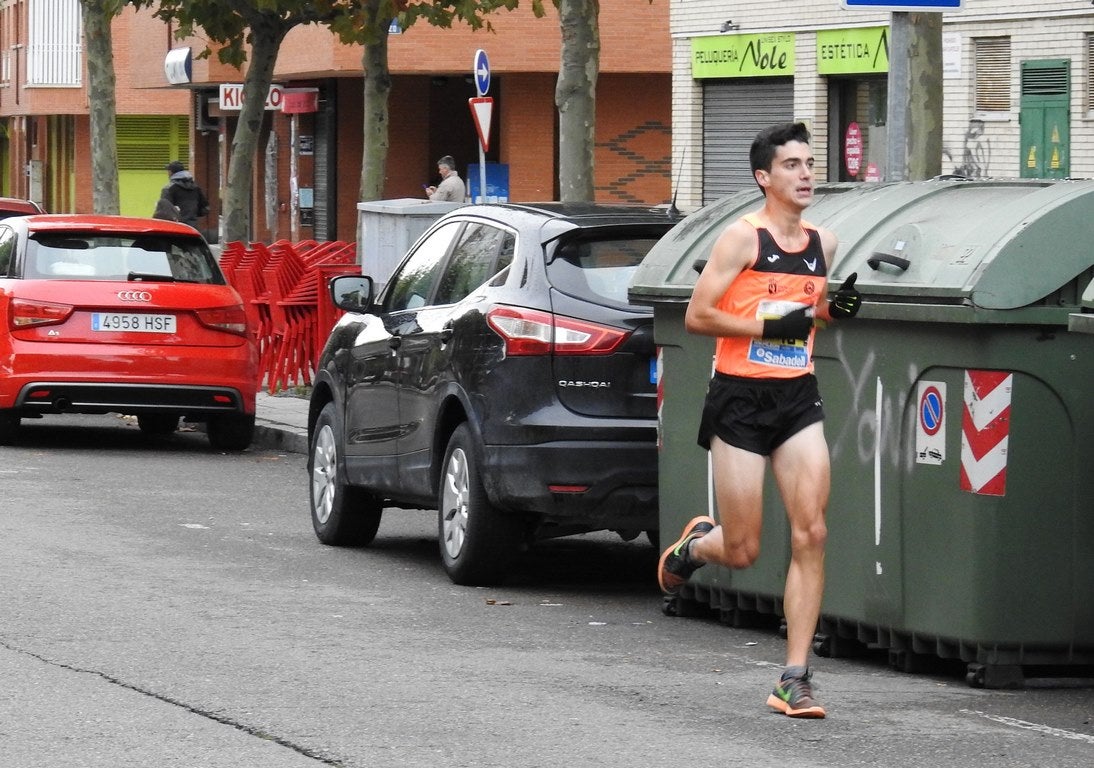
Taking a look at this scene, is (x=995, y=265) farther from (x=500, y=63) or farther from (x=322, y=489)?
(x=500, y=63)

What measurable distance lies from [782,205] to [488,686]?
1820 millimetres

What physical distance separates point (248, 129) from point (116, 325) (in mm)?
12071

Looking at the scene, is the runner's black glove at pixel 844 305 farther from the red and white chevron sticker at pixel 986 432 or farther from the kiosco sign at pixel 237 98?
the kiosco sign at pixel 237 98

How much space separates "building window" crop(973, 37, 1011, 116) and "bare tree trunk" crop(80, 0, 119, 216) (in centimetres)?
1162

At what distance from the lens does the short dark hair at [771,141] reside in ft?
25.2

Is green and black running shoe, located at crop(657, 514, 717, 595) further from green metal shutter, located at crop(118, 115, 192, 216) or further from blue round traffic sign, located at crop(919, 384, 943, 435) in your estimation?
green metal shutter, located at crop(118, 115, 192, 216)

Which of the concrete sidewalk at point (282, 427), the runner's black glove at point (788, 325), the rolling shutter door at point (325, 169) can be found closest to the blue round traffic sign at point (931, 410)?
the runner's black glove at point (788, 325)

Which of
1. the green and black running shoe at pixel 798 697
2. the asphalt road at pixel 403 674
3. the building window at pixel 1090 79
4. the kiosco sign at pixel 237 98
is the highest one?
the kiosco sign at pixel 237 98

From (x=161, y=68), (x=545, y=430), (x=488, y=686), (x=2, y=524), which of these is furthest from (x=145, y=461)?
(x=161, y=68)

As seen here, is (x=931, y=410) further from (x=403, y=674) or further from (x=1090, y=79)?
(x=1090, y=79)

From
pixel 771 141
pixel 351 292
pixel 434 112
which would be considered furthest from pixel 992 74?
pixel 434 112

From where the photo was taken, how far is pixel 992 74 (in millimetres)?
25438

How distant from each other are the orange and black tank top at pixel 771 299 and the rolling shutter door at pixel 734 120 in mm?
22850

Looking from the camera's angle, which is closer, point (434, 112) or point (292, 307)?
point (292, 307)
